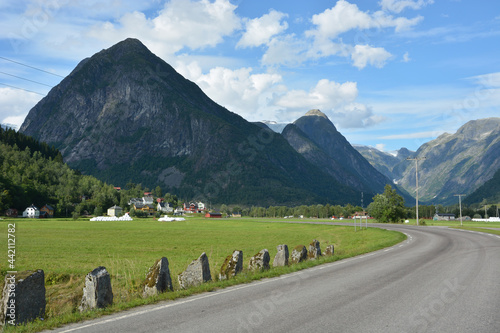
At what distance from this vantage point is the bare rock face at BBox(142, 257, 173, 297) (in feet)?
40.0

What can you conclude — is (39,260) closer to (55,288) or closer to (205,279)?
→ (55,288)

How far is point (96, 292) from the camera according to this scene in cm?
1050

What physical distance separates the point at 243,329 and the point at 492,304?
714 centimetres

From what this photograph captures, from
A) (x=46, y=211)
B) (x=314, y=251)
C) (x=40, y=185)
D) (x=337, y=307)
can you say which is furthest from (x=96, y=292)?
(x=40, y=185)

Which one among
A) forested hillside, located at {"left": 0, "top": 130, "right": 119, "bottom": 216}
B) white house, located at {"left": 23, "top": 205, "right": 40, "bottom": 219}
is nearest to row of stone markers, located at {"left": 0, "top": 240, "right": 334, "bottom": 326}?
forested hillside, located at {"left": 0, "top": 130, "right": 119, "bottom": 216}

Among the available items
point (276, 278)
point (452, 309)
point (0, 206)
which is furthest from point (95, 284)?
point (0, 206)

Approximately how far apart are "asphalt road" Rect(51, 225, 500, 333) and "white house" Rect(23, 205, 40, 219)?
136 metres

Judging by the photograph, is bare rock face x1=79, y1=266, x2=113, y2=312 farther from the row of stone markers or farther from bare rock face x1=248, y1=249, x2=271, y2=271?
bare rock face x1=248, y1=249, x2=271, y2=271

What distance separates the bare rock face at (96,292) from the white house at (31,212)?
135 metres

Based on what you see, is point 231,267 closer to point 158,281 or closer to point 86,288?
point 158,281

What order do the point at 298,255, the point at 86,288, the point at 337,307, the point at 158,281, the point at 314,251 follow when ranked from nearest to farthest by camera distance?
the point at 337,307
the point at 86,288
the point at 158,281
the point at 298,255
the point at 314,251

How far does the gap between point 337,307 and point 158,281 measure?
5.80 m

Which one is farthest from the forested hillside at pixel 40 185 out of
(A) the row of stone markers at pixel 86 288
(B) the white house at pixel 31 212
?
(A) the row of stone markers at pixel 86 288

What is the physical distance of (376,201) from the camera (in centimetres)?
9406
